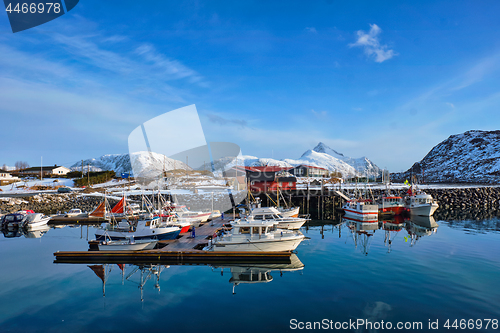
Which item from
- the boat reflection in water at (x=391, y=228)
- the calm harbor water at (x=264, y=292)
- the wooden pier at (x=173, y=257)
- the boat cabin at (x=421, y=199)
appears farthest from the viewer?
the boat cabin at (x=421, y=199)

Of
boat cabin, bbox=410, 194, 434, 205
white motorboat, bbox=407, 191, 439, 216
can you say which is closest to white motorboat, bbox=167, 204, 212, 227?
white motorboat, bbox=407, 191, 439, 216

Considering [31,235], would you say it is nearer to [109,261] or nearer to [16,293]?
[109,261]

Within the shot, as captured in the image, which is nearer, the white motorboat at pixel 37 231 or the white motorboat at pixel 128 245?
the white motorboat at pixel 128 245

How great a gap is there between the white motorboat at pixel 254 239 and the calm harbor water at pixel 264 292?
1707 mm

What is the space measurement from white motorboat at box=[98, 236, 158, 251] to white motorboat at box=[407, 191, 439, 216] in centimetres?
3973

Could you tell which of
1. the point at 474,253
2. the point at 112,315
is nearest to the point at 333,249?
the point at 474,253

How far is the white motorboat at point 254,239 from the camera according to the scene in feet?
68.3

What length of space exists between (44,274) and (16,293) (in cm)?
310

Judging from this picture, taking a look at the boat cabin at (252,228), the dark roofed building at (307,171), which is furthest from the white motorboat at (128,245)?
the dark roofed building at (307,171)

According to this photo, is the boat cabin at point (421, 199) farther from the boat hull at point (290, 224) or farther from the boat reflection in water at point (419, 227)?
the boat hull at point (290, 224)

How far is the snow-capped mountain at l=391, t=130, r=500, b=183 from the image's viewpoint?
4786 inches

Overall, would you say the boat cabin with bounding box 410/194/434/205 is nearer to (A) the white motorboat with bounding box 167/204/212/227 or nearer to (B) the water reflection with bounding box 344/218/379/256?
(B) the water reflection with bounding box 344/218/379/256

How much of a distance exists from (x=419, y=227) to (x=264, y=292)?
2807cm

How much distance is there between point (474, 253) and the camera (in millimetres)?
22125
